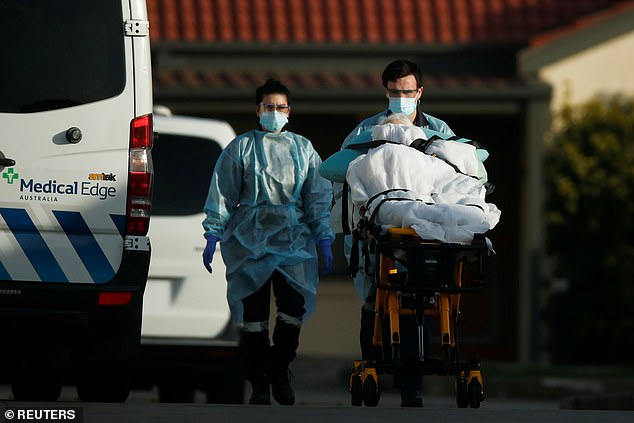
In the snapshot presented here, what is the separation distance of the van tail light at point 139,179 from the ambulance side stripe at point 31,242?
0.39m

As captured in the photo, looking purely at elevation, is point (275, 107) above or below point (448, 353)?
above

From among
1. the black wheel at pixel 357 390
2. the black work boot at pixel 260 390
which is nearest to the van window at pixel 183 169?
the black work boot at pixel 260 390

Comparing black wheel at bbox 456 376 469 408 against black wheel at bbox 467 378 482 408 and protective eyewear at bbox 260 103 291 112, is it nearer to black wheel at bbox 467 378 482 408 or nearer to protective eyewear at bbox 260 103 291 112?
black wheel at bbox 467 378 482 408

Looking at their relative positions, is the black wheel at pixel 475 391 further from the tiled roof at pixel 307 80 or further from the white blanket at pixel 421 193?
the tiled roof at pixel 307 80

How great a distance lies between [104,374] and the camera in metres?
8.95

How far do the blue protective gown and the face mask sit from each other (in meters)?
0.04

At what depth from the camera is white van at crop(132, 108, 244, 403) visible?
9.63 metres

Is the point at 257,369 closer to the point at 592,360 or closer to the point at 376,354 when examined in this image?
the point at 376,354

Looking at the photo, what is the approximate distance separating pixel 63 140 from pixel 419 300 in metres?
1.84

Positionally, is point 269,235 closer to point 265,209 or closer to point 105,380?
point 265,209

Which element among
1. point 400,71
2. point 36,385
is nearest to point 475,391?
point 400,71

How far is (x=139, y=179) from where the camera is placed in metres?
8.22

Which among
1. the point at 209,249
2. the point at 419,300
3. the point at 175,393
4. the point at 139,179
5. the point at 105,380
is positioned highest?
the point at 139,179

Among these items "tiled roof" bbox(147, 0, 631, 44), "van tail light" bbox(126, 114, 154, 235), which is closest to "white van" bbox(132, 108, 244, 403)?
"van tail light" bbox(126, 114, 154, 235)
